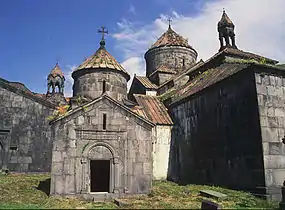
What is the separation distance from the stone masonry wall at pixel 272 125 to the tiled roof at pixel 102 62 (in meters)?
7.26

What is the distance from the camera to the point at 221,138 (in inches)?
429

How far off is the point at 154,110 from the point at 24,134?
7013mm

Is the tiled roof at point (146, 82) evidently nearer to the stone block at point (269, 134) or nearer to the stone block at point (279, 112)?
the stone block at point (279, 112)

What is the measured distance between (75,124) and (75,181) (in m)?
1.88

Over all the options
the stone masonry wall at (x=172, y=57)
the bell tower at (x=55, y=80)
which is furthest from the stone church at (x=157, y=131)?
the bell tower at (x=55, y=80)

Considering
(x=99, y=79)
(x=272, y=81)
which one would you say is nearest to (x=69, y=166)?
(x=99, y=79)

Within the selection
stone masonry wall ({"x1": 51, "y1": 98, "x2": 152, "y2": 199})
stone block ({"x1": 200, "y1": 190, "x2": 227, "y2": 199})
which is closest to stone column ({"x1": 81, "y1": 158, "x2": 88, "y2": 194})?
stone masonry wall ({"x1": 51, "y1": 98, "x2": 152, "y2": 199})

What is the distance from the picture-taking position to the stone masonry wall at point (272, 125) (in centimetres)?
858

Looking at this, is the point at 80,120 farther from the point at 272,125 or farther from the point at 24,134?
the point at 272,125

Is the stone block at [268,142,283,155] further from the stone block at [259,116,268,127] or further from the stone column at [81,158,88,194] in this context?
the stone column at [81,158,88,194]

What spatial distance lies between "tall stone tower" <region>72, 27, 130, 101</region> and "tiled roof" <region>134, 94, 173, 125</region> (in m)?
1.62

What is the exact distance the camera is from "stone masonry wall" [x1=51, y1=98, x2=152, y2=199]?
28.4 feet

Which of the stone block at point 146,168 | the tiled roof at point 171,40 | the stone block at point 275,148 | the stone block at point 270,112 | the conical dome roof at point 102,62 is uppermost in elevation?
the tiled roof at point 171,40

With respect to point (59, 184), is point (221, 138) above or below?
above
